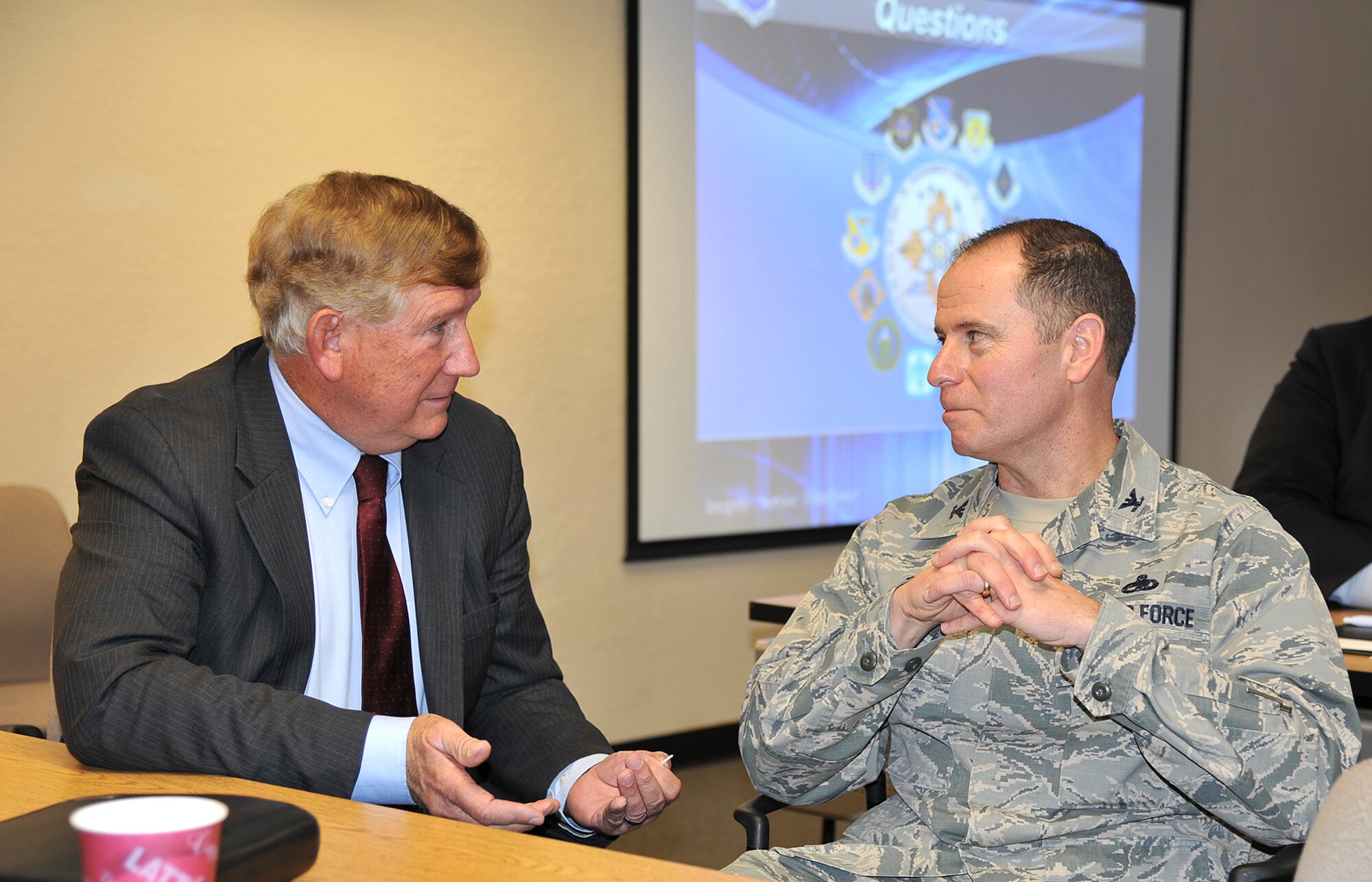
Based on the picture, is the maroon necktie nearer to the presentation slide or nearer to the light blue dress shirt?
the light blue dress shirt

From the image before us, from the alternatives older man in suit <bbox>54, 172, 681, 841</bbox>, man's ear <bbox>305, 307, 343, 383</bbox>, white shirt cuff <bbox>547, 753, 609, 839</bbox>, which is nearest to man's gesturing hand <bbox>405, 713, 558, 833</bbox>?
older man in suit <bbox>54, 172, 681, 841</bbox>

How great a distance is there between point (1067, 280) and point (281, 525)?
48.4 inches

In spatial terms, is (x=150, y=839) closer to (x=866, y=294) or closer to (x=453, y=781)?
(x=453, y=781)

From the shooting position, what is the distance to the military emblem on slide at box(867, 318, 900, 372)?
5.04 metres

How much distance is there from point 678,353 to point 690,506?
58cm

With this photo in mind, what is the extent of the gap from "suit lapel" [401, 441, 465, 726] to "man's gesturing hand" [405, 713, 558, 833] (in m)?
0.29

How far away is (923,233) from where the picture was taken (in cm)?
508

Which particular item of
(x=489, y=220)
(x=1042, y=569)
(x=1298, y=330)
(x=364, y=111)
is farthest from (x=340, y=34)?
(x=1298, y=330)

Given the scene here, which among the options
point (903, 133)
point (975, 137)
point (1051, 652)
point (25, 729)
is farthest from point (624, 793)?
point (975, 137)

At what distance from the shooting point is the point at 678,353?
4602mm

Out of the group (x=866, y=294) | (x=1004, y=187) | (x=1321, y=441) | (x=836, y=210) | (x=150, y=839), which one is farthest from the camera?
(x=1004, y=187)

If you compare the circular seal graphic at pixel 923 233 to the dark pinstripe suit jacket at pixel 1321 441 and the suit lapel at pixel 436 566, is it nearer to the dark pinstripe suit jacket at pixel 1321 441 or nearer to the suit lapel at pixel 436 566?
the dark pinstripe suit jacket at pixel 1321 441

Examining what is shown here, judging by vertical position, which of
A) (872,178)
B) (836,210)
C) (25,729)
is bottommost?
(25,729)

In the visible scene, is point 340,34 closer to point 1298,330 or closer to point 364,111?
point 364,111
